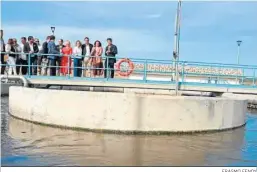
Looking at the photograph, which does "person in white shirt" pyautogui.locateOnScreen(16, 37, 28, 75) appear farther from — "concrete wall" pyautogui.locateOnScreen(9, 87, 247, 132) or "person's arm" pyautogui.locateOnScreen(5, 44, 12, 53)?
"concrete wall" pyautogui.locateOnScreen(9, 87, 247, 132)

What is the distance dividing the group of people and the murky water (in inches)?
125

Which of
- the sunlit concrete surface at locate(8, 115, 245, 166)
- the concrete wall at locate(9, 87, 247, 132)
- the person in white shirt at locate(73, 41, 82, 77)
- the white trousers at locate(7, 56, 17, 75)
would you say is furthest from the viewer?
the person in white shirt at locate(73, 41, 82, 77)

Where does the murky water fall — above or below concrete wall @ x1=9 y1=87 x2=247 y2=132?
below

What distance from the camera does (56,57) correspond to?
12.4 m

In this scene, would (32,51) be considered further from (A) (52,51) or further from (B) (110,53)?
(B) (110,53)

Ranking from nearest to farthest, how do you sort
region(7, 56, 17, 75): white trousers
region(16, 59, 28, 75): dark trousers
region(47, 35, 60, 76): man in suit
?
→ region(47, 35, 60, 76): man in suit
region(7, 56, 17, 75): white trousers
region(16, 59, 28, 75): dark trousers

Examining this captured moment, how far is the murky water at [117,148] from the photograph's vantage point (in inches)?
250

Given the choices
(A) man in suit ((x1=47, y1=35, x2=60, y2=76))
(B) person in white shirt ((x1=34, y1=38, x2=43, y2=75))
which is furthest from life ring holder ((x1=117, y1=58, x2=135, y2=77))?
(B) person in white shirt ((x1=34, y1=38, x2=43, y2=75))

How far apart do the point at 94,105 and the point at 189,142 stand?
2.54m

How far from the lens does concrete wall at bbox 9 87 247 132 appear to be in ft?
29.9

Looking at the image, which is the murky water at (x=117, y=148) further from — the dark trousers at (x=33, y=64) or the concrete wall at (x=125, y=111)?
the dark trousers at (x=33, y=64)

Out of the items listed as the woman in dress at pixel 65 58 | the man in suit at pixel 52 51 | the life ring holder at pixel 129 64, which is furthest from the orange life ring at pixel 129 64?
the man in suit at pixel 52 51
